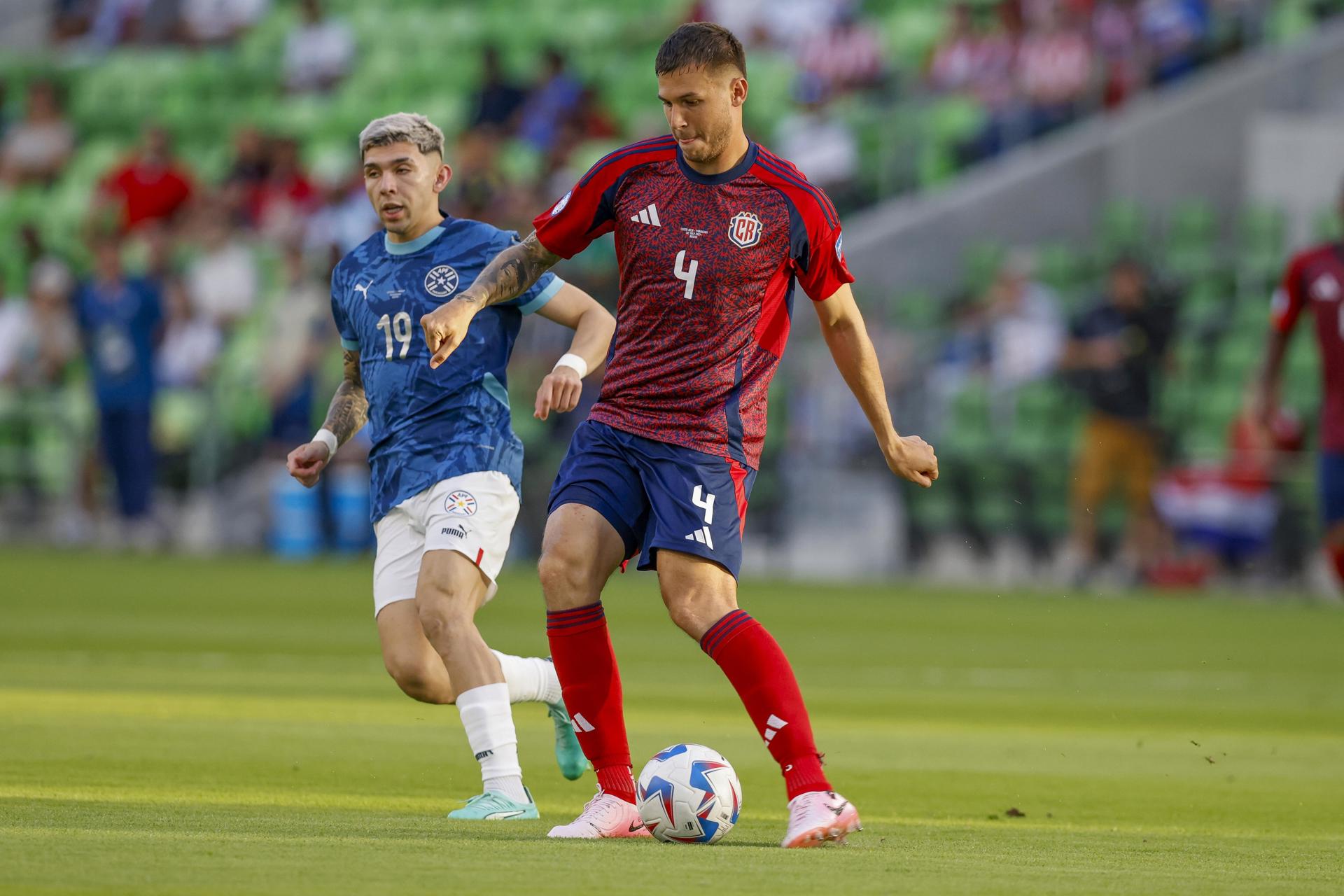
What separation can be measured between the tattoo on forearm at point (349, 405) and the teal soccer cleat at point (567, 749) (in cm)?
118

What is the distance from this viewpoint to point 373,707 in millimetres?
10312

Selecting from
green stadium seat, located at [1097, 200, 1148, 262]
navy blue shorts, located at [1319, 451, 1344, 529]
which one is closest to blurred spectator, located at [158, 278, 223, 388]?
green stadium seat, located at [1097, 200, 1148, 262]

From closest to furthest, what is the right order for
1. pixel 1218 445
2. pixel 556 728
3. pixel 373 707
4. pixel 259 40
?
1. pixel 556 728
2. pixel 373 707
3. pixel 1218 445
4. pixel 259 40

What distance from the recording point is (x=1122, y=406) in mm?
19875

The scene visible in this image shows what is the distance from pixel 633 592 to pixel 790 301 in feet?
46.6

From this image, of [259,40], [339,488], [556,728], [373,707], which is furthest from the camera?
[259,40]

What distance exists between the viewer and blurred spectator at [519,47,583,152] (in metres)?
25.2

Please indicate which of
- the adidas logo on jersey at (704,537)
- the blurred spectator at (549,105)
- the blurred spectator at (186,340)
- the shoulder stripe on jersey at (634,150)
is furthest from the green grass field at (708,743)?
the blurred spectator at (549,105)

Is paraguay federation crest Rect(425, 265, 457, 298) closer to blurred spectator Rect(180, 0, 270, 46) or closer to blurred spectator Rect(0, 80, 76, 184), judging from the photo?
blurred spectator Rect(0, 80, 76, 184)

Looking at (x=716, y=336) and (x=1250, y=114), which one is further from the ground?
(x=1250, y=114)

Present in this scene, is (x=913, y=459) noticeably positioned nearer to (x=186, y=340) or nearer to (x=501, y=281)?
(x=501, y=281)

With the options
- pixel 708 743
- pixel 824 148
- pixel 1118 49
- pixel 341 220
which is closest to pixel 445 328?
pixel 708 743

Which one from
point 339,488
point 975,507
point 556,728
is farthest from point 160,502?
point 556,728

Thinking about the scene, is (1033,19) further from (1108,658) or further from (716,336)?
(716,336)
